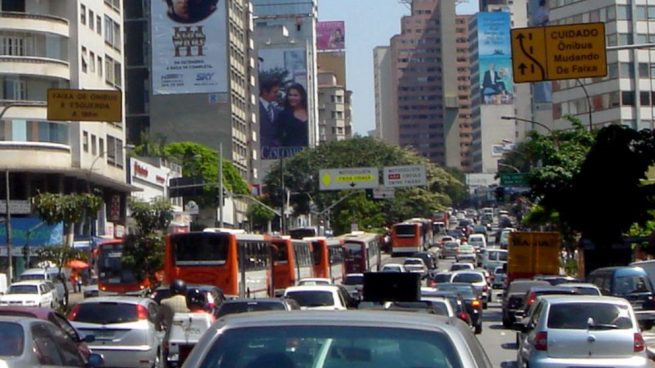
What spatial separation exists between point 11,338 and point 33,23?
5688 cm

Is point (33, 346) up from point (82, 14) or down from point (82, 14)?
down

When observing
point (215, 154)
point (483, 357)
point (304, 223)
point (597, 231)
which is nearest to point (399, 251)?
point (215, 154)

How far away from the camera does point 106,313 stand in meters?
22.1

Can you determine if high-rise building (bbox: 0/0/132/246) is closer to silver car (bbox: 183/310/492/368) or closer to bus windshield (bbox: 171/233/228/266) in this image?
bus windshield (bbox: 171/233/228/266)

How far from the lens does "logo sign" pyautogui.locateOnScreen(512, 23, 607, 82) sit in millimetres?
28812

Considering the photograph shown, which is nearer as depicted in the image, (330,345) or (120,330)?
(330,345)

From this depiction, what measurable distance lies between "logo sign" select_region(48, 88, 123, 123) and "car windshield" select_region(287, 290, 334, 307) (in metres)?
8.21

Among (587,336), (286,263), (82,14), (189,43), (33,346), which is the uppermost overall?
(189,43)

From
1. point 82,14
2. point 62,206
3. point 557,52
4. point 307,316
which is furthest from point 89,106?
point 82,14

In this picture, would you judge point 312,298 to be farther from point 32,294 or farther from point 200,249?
point 32,294

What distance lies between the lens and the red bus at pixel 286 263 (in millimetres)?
50775

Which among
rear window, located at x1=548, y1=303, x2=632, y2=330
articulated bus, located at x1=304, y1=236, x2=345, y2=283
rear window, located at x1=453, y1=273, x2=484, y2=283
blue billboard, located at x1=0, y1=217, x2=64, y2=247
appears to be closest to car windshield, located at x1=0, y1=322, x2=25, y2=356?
rear window, located at x1=548, y1=303, x2=632, y2=330

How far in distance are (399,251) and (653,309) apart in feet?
212

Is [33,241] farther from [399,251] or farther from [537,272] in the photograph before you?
[399,251]
